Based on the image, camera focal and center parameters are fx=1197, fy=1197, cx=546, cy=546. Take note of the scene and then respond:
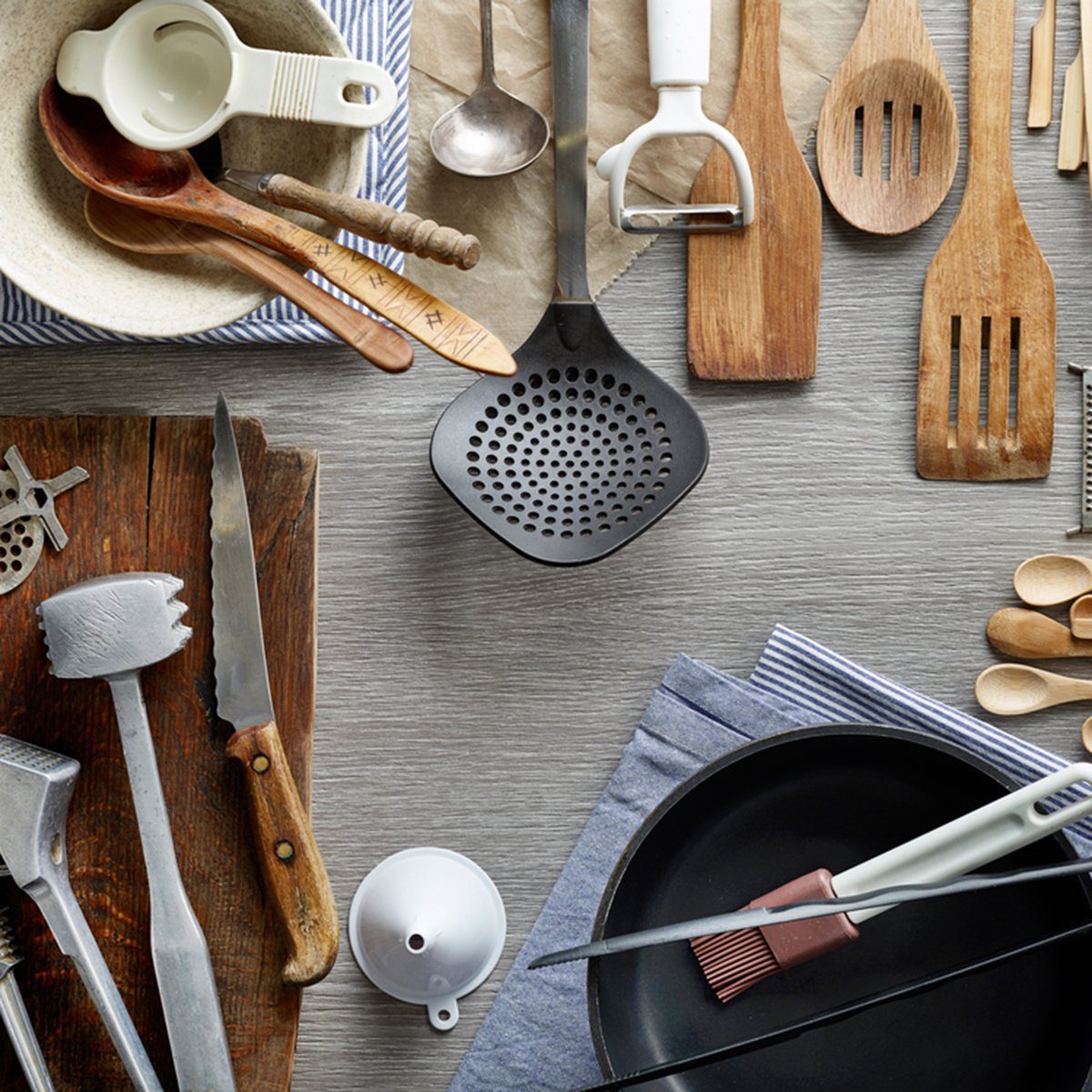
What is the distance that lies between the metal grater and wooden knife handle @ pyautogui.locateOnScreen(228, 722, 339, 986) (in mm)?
434

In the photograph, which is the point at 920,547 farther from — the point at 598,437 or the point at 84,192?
the point at 84,192

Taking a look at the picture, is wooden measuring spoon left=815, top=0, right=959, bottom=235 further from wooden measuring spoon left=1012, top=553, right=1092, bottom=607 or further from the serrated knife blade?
the serrated knife blade

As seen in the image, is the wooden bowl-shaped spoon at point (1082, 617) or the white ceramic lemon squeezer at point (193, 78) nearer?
the white ceramic lemon squeezer at point (193, 78)

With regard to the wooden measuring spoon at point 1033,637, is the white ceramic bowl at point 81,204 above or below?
above

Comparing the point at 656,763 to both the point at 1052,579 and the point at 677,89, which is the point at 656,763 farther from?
the point at 677,89

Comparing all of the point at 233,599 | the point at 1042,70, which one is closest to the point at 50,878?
the point at 233,599

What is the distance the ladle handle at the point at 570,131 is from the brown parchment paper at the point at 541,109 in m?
0.02

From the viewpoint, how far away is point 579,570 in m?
0.66

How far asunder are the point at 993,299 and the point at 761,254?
126mm

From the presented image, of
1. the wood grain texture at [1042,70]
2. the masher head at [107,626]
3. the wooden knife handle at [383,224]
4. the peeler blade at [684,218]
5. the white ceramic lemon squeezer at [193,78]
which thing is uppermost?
the white ceramic lemon squeezer at [193,78]

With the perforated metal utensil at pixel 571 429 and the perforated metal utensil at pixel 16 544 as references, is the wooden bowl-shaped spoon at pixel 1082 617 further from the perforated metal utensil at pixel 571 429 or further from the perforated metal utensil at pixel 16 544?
the perforated metal utensil at pixel 16 544

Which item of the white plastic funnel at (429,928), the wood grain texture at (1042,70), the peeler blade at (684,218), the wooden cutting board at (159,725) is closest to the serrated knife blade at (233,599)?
the wooden cutting board at (159,725)

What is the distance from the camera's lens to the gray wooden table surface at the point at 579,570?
0.65 metres

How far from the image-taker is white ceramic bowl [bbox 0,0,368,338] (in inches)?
21.5
